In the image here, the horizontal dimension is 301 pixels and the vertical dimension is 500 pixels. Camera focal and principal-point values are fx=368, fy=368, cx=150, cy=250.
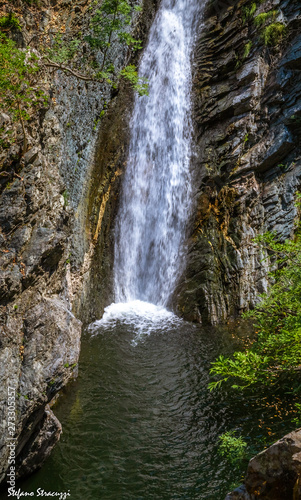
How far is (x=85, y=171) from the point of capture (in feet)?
40.2

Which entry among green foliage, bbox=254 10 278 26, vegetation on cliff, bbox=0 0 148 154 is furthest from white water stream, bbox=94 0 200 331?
green foliage, bbox=254 10 278 26

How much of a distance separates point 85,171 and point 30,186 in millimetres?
5715

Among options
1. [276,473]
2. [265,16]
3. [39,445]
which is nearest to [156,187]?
[265,16]

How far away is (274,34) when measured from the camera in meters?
14.5

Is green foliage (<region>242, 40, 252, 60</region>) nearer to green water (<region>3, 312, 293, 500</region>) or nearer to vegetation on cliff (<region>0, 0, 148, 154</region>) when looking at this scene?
vegetation on cliff (<region>0, 0, 148, 154</region>)

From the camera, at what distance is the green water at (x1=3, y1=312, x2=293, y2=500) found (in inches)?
226

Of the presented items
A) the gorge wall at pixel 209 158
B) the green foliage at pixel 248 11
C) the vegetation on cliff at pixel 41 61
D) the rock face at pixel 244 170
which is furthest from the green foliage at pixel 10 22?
the green foliage at pixel 248 11

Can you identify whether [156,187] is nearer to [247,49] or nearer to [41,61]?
[247,49]

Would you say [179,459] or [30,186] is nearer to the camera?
[179,459]

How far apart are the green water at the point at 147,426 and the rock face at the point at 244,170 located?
3.40 metres

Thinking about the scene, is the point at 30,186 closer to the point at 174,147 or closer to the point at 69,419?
the point at 69,419

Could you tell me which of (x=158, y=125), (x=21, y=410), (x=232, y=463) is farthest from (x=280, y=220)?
(x=21, y=410)

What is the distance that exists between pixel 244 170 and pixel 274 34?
219 inches

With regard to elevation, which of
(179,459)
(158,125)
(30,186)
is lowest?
(179,459)
